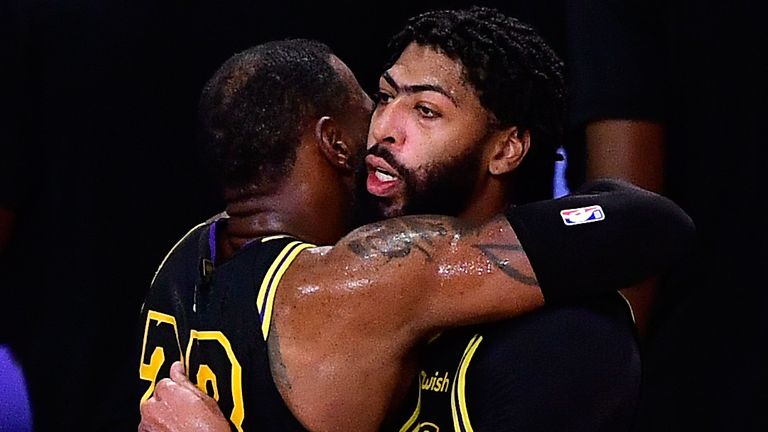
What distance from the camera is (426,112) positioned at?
1875mm

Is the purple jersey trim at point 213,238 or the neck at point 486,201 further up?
the neck at point 486,201

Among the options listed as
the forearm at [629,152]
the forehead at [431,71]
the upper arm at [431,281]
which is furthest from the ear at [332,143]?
the forearm at [629,152]

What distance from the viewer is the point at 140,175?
99.2 inches

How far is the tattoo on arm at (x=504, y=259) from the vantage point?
1697 millimetres

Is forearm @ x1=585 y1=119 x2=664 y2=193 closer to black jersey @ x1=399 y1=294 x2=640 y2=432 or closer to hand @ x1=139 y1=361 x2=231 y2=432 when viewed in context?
black jersey @ x1=399 y1=294 x2=640 y2=432

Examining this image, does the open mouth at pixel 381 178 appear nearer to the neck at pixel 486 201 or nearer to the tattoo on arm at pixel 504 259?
the neck at pixel 486 201

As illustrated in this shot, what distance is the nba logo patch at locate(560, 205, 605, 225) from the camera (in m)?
1.73

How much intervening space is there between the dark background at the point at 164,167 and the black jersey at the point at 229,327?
44cm

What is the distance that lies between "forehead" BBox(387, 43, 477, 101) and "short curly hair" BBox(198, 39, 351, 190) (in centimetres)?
11

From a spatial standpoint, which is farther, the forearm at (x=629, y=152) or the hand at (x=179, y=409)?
the forearm at (x=629, y=152)

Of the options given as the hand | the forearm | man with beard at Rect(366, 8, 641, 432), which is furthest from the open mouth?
the forearm

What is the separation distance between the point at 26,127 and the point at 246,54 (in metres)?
0.61

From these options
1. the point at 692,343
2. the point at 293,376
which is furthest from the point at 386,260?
the point at 692,343

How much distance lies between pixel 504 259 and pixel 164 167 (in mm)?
1000
